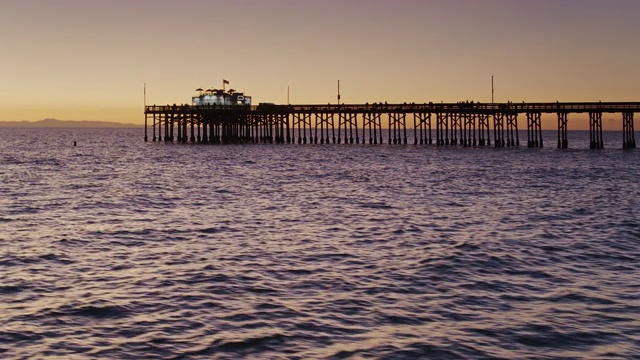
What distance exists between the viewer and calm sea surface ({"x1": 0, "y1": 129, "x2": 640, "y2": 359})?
13180mm

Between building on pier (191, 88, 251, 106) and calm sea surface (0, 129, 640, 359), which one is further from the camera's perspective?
building on pier (191, 88, 251, 106)

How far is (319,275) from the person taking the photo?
60.3ft

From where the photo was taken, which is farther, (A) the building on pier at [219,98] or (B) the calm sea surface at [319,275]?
(A) the building on pier at [219,98]

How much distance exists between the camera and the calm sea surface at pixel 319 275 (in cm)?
1318

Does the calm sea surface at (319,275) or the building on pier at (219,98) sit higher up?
the building on pier at (219,98)

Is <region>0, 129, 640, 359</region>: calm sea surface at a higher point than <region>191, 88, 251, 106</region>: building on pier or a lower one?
lower

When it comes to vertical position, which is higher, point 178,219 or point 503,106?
point 503,106

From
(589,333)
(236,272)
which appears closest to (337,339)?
(589,333)

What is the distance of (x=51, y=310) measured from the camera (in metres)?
15.2

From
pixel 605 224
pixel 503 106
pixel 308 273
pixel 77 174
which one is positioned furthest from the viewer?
pixel 503 106

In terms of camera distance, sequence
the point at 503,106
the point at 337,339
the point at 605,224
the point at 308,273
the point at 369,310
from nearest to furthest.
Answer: the point at 337,339 → the point at 369,310 → the point at 308,273 → the point at 605,224 → the point at 503,106

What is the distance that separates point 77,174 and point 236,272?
40.4 metres

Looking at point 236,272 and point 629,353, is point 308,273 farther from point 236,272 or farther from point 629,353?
point 629,353

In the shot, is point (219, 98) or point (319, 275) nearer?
point (319, 275)
